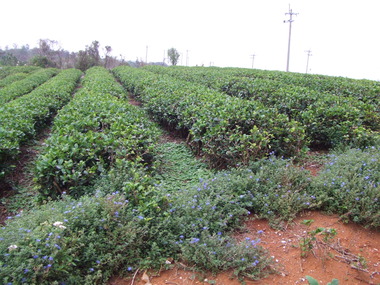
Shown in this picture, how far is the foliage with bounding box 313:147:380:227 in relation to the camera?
295cm

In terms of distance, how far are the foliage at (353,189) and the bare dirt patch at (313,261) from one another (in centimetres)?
18

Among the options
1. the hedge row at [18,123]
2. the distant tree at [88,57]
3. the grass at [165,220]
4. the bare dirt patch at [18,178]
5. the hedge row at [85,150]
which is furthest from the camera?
the distant tree at [88,57]

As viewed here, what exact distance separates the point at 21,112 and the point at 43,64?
42.4m

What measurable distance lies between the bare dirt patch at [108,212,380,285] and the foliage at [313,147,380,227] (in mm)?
181

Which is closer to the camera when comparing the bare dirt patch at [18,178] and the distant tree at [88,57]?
the bare dirt patch at [18,178]

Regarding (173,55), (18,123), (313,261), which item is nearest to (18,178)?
(18,123)

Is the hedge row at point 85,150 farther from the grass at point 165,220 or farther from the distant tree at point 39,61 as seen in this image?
the distant tree at point 39,61

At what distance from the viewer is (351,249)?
104 inches

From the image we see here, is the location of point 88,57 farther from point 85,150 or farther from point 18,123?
point 85,150

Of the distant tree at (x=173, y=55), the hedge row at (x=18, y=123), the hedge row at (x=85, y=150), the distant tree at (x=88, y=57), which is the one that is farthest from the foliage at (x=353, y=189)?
the distant tree at (x=173, y=55)

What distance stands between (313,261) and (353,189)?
3.87 ft

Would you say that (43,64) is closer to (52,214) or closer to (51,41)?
(51,41)

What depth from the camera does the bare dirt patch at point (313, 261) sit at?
2326 mm

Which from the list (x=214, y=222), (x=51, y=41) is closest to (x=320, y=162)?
(x=214, y=222)
